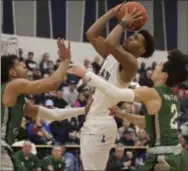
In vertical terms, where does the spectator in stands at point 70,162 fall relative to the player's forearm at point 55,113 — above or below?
below

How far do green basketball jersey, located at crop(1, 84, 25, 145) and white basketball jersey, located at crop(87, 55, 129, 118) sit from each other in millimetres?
752

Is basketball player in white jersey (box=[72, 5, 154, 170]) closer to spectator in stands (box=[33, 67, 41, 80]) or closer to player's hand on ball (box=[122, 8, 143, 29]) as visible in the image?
player's hand on ball (box=[122, 8, 143, 29])

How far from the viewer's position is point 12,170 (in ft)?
18.7

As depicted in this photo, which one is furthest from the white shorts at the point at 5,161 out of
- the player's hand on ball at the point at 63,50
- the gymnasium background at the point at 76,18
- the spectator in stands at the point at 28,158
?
the gymnasium background at the point at 76,18

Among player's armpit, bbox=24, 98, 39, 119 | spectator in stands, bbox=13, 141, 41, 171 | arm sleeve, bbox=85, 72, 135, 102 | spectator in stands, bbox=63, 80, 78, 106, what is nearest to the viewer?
arm sleeve, bbox=85, 72, 135, 102

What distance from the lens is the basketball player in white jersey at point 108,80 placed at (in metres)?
5.94

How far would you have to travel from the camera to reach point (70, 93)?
16625mm

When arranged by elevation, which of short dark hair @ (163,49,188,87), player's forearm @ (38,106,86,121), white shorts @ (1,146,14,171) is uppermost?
short dark hair @ (163,49,188,87)

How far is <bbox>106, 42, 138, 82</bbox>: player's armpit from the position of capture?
575 centimetres

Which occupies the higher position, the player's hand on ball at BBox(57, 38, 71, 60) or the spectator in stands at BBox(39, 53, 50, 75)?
the player's hand on ball at BBox(57, 38, 71, 60)

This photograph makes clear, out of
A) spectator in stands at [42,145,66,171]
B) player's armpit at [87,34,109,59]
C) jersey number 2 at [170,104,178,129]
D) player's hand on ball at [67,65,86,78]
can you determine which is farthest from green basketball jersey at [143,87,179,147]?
spectator in stands at [42,145,66,171]

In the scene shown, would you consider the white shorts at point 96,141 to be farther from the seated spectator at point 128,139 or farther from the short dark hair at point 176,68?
the seated spectator at point 128,139

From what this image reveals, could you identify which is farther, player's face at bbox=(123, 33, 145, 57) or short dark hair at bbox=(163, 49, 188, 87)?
player's face at bbox=(123, 33, 145, 57)

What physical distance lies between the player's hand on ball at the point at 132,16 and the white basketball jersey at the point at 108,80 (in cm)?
47
